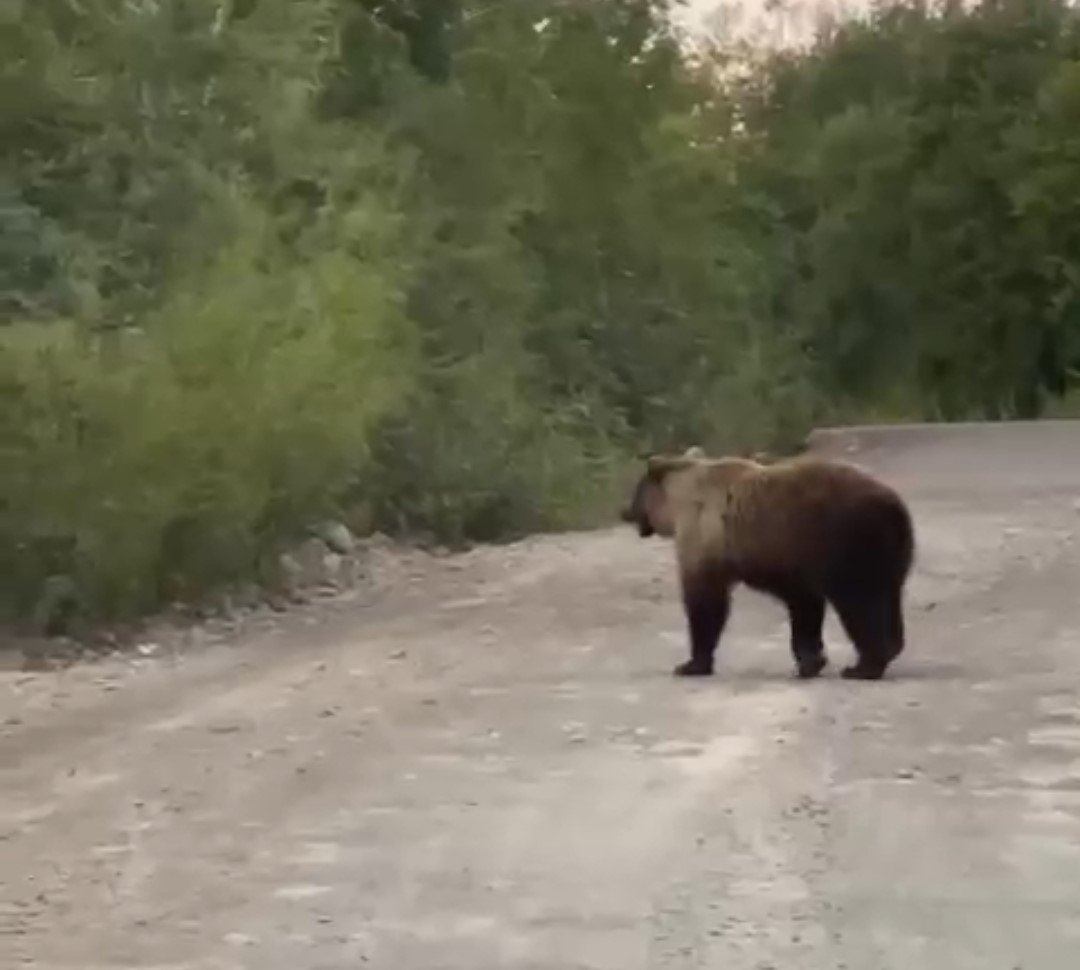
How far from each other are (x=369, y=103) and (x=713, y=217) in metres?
14.3

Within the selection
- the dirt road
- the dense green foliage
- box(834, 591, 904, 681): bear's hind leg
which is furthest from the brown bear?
the dense green foliage

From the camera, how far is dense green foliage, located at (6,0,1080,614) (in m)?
16.0

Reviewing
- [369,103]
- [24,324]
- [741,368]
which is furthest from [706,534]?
[741,368]

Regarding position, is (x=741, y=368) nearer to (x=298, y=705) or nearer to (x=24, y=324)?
(x=24, y=324)

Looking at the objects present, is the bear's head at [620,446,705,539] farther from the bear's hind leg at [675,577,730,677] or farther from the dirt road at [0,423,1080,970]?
the dirt road at [0,423,1080,970]

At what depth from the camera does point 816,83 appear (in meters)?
58.8

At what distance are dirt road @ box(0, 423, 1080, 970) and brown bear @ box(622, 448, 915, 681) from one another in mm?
260

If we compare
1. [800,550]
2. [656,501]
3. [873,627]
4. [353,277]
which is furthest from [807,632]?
[353,277]

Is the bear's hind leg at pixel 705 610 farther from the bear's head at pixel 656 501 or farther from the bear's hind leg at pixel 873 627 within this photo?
the bear's hind leg at pixel 873 627

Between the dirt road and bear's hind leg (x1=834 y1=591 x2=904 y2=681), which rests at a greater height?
bear's hind leg (x1=834 y1=591 x2=904 y2=681)

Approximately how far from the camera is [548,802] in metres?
9.63

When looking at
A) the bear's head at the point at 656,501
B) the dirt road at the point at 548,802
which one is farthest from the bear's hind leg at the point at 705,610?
the bear's head at the point at 656,501

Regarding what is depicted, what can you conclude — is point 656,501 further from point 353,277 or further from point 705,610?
point 353,277

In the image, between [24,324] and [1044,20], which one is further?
[1044,20]
